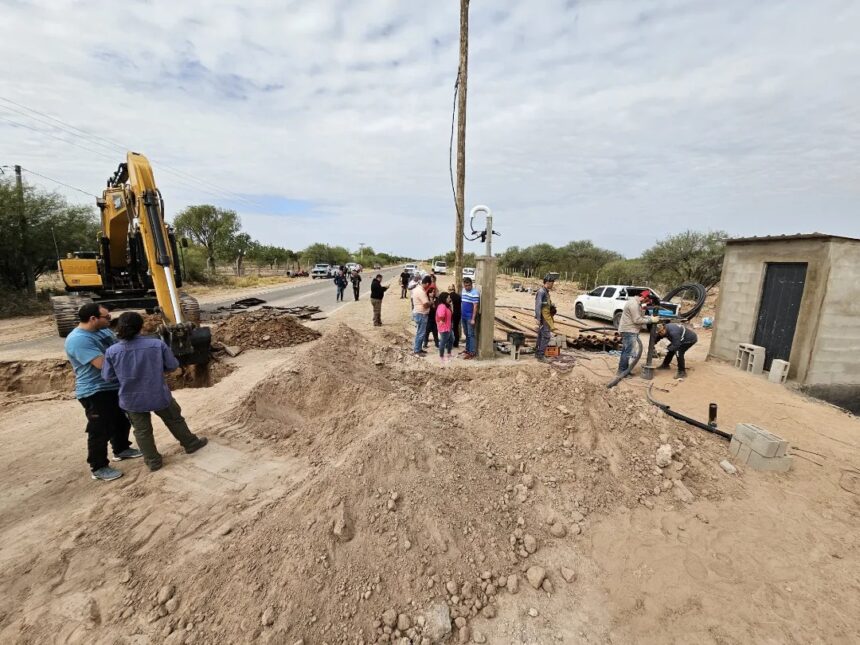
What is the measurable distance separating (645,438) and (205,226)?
42845mm

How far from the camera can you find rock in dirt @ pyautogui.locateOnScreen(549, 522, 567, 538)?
11.7ft

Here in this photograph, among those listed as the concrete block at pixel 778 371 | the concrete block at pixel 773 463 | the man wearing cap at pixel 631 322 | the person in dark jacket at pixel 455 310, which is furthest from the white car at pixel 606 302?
the concrete block at pixel 773 463

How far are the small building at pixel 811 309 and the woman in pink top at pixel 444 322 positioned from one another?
625cm

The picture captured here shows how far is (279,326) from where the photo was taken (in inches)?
379

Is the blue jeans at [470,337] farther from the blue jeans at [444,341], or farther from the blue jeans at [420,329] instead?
the blue jeans at [420,329]

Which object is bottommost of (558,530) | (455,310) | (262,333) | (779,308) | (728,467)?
(558,530)

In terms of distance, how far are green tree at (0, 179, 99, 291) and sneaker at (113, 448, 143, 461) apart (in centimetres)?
1692

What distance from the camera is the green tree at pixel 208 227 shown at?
121ft

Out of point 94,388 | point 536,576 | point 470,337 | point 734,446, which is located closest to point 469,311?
point 470,337

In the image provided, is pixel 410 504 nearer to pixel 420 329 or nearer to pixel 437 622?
pixel 437 622

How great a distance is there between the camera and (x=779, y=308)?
7344 mm

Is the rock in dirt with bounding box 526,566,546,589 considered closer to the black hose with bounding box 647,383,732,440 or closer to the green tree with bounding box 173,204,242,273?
the black hose with bounding box 647,383,732,440

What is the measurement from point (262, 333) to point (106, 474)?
5.76 metres

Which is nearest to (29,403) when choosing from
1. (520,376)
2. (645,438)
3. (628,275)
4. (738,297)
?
(520,376)
